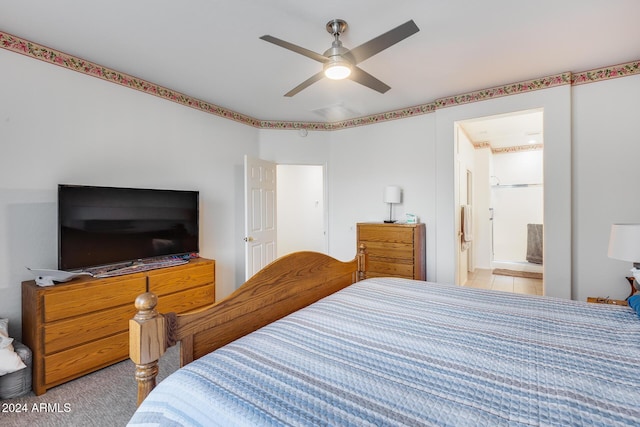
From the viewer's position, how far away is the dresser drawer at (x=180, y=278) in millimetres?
2490

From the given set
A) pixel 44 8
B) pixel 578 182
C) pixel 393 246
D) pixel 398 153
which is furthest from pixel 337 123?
pixel 44 8

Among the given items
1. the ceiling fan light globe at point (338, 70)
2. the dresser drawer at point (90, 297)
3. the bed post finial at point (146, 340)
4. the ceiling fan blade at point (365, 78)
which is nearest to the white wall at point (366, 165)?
the ceiling fan blade at point (365, 78)

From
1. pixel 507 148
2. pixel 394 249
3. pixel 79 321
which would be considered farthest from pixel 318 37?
pixel 507 148

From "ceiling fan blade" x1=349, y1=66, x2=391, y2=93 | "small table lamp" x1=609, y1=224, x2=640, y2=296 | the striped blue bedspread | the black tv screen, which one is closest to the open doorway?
"small table lamp" x1=609, y1=224, x2=640, y2=296

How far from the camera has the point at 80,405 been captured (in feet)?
6.09

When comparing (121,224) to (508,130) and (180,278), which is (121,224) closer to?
(180,278)

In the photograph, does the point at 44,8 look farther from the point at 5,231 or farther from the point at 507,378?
the point at 507,378

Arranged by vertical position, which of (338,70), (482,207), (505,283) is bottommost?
(505,283)

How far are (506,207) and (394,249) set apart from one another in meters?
3.54

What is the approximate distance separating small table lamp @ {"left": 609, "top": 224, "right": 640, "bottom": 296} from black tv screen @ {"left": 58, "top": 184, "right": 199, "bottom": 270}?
339 cm

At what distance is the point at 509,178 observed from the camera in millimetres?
5684

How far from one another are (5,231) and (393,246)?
3.40m

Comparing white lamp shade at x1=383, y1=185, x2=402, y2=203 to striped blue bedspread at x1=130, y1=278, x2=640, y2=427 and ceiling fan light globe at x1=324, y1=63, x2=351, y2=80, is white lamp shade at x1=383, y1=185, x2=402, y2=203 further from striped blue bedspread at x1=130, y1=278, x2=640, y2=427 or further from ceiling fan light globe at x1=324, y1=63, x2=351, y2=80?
striped blue bedspread at x1=130, y1=278, x2=640, y2=427

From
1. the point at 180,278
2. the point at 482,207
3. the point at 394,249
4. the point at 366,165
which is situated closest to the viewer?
the point at 180,278
